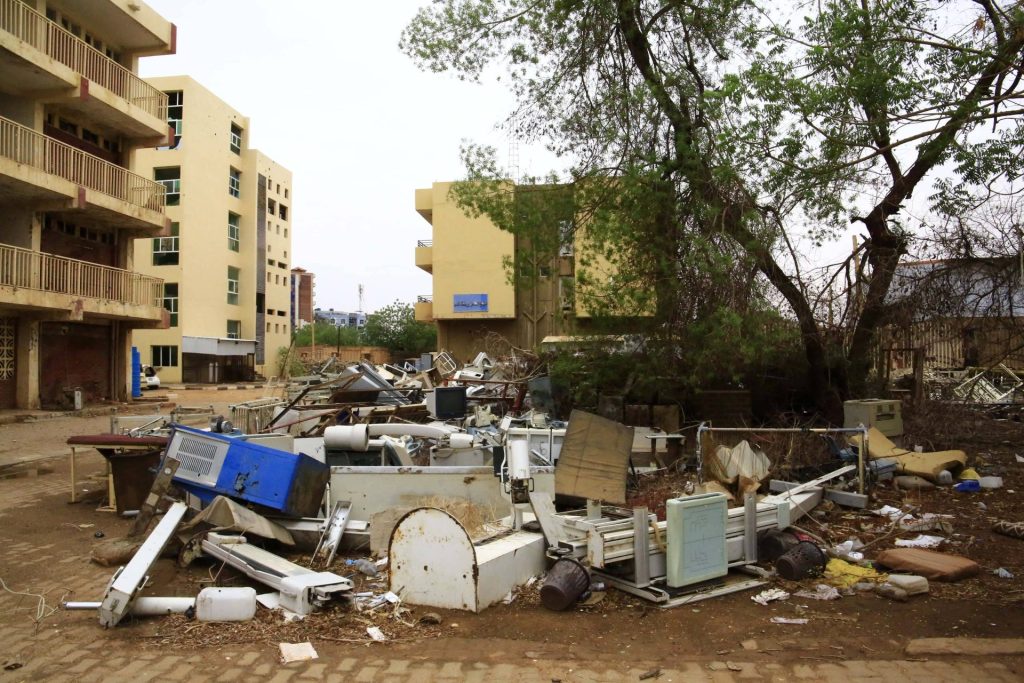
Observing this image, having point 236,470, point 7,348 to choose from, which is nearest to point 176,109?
point 7,348

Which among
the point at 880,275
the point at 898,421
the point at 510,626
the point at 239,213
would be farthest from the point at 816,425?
the point at 239,213

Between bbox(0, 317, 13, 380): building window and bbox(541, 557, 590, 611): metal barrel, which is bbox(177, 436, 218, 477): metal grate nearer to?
bbox(541, 557, 590, 611): metal barrel

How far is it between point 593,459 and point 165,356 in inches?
1317

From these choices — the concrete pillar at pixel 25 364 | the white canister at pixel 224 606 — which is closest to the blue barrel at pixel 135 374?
the concrete pillar at pixel 25 364

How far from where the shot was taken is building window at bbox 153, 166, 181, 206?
115 ft

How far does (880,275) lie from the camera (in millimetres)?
9938

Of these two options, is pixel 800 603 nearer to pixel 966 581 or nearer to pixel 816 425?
pixel 966 581

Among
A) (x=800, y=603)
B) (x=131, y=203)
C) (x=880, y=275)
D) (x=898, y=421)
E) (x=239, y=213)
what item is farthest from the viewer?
(x=239, y=213)

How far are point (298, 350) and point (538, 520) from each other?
47.2 m

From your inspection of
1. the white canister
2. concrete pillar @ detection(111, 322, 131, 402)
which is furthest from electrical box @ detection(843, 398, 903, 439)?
concrete pillar @ detection(111, 322, 131, 402)

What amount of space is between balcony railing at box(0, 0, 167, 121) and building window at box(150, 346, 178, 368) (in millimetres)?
15751

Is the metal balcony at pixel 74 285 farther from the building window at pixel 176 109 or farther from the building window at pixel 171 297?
the building window at pixel 176 109

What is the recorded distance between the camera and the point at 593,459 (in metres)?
6.42

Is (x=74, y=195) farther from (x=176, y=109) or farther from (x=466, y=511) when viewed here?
(x=176, y=109)
